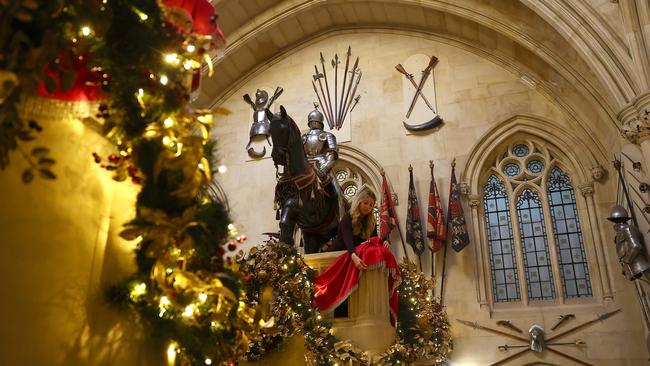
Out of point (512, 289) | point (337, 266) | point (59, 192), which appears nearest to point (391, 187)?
point (512, 289)

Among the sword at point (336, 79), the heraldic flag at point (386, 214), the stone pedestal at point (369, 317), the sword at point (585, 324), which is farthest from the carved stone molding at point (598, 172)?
the stone pedestal at point (369, 317)

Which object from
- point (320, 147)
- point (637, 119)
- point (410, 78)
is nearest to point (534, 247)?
point (637, 119)

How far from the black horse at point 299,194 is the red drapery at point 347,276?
70cm

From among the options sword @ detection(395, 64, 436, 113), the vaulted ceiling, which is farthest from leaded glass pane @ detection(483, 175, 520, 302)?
the vaulted ceiling

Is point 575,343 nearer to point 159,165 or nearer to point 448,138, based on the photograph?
point 448,138

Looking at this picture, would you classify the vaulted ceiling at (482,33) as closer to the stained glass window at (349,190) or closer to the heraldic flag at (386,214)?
the heraldic flag at (386,214)

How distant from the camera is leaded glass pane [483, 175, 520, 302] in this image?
Answer: 903 cm

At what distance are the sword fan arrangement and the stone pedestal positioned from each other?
252 inches

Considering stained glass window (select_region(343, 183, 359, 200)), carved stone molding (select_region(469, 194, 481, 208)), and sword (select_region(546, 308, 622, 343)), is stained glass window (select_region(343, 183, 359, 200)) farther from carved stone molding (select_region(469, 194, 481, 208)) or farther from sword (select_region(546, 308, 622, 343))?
sword (select_region(546, 308, 622, 343))

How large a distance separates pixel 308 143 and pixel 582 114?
16.6ft

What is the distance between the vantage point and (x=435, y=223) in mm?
9102

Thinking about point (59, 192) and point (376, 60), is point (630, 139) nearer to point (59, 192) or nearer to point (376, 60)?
point (376, 60)

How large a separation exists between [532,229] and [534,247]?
322 mm

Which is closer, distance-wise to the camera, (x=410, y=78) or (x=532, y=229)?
(x=532, y=229)
